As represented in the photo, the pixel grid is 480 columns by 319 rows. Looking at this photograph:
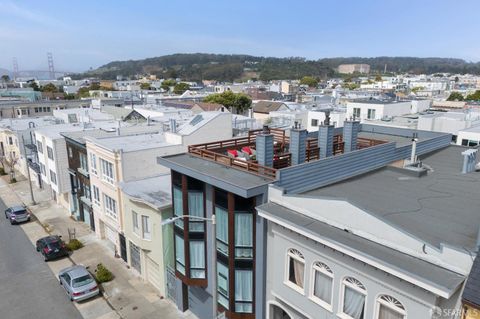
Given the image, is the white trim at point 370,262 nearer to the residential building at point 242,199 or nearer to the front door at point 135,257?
the residential building at point 242,199

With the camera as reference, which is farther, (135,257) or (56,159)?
(56,159)

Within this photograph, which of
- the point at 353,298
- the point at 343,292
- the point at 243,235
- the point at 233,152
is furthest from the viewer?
the point at 233,152

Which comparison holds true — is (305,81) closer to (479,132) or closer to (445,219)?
(479,132)

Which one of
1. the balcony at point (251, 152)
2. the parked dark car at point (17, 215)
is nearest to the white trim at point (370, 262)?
the balcony at point (251, 152)

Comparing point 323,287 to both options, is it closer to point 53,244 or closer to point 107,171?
point 107,171

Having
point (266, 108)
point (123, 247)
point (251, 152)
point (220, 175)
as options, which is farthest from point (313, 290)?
point (266, 108)

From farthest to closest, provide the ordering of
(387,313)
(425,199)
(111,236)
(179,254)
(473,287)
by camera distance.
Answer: (111,236) → (179,254) → (425,199) → (387,313) → (473,287)

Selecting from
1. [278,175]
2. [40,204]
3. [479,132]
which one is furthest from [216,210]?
[40,204]
